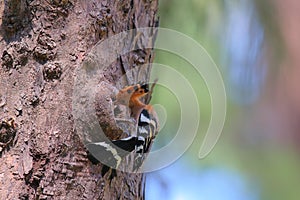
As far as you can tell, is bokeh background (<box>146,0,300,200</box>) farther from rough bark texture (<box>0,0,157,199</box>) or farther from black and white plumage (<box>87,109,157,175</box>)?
rough bark texture (<box>0,0,157,199</box>)

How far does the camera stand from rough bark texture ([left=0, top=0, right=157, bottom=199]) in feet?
3.41

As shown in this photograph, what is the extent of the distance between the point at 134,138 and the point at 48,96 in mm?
200

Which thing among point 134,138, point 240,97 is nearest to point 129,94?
point 134,138

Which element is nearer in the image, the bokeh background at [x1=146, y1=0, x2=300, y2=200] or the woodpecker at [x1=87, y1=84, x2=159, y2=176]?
the woodpecker at [x1=87, y1=84, x2=159, y2=176]

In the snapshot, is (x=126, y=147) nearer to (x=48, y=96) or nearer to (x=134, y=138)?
(x=134, y=138)

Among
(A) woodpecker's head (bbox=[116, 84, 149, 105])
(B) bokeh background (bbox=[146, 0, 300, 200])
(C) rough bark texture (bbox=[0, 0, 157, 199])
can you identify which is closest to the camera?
(C) rough bark texture (bbox=[0, 0, 157, 199])

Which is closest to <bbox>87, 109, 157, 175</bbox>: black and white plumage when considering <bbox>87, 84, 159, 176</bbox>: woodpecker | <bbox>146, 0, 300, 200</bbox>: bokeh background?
<bbox>87, 84, 159, 176</bbox>: woodpecker

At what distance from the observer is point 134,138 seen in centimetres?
110

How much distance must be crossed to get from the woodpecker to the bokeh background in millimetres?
405

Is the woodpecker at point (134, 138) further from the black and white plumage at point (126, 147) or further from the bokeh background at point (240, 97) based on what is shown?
the bokeh background at point (240, 97)

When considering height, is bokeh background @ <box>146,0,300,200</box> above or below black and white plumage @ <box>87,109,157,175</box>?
above

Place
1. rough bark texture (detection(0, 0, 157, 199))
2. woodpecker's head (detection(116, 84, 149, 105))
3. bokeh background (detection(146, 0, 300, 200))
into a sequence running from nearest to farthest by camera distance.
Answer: rough bark texture (detection(0, 0, 157, 199)) → woodpecker's head (detection(116, 84, 149, 105)) → bokeh background (detection(146, 0, 300, 200))

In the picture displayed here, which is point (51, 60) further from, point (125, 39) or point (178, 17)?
point (178, 17)

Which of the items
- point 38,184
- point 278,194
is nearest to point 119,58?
point 38,184
